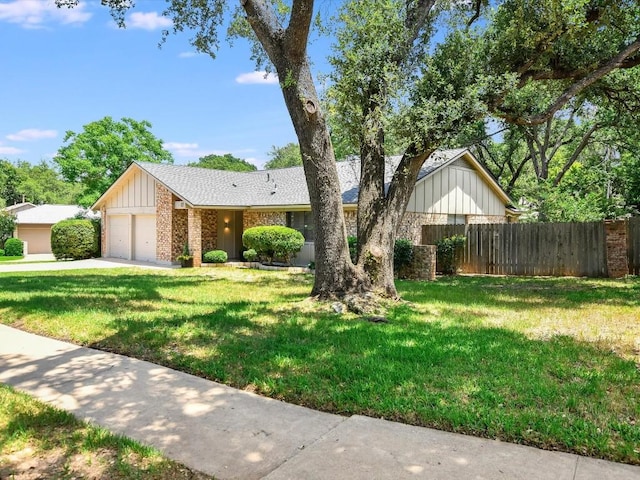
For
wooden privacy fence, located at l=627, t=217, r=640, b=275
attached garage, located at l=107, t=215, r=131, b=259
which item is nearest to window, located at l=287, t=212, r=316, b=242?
attached garage, located at l=107, t=215, r=131, b=259

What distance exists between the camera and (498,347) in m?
5.66

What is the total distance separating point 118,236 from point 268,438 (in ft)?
72.5

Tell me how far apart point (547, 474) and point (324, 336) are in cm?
369

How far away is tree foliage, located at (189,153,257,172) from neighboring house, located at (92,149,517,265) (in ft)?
87.2

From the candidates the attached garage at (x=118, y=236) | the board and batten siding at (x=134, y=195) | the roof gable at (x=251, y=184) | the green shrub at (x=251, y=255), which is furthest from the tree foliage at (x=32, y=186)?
the green shrub at (x=251, y=255)

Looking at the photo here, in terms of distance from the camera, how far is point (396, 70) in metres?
10.0

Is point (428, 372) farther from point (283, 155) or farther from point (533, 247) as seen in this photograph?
point (283, 155)

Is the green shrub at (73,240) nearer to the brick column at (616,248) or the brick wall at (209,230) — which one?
the brick wall at (209,230)

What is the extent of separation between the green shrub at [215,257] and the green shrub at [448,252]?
878cm

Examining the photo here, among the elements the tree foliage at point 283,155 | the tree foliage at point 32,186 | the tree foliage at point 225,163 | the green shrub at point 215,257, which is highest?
the tree foliage at point 283,155

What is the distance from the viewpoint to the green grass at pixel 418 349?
12.1 feet

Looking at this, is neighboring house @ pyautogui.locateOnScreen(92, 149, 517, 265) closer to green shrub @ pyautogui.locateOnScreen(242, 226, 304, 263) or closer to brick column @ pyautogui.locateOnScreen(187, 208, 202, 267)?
brick column @ pyautogui.locateOnScreen(187, 208, 202, 267)

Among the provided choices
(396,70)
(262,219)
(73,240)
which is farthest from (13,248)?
(396,70)

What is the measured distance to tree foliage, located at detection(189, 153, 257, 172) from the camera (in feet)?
163
